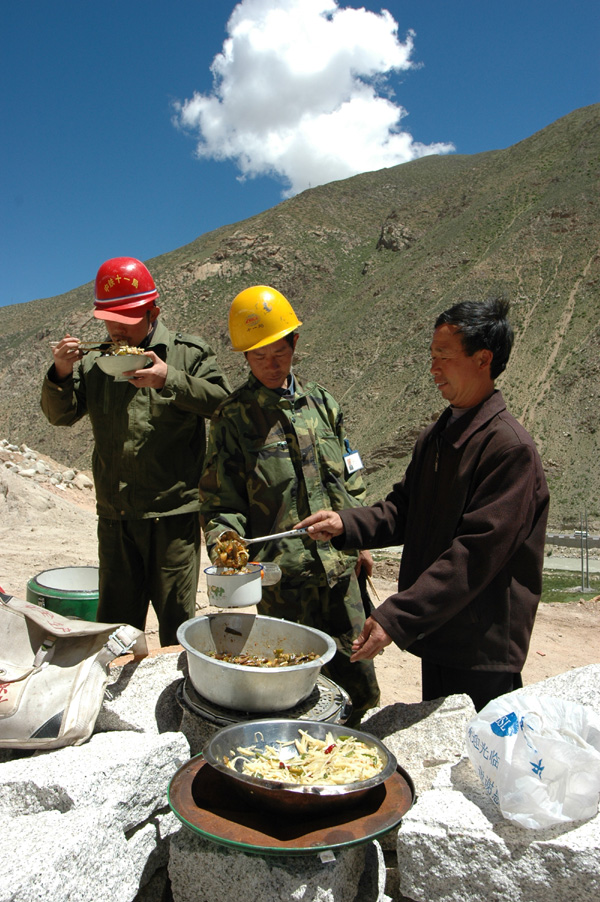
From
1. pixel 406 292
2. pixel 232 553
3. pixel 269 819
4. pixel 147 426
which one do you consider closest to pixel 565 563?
pixel 147 426

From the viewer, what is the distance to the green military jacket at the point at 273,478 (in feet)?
10.1

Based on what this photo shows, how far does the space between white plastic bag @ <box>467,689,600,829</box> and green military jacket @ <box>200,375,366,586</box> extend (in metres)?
1.16

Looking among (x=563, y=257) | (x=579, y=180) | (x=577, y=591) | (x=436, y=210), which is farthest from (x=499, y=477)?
(x=436, y=210)

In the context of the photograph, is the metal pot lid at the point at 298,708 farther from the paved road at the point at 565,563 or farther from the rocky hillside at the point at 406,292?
the rocky hillside at the point at 406,292

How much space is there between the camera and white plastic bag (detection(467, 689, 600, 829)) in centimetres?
183

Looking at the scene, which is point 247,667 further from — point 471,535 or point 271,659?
point 471,535

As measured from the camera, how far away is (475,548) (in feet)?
7.39

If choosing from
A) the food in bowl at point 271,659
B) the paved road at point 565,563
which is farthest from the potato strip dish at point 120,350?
the paved road at point 565,563

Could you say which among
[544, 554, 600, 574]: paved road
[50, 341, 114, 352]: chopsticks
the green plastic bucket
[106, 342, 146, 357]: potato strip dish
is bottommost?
[544, 554, 600, 574]: paved road

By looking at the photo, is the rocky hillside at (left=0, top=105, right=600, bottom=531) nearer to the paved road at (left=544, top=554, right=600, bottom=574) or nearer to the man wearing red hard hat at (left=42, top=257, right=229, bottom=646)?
the paved road at (left=544, top=554, right=600, bottom=574)

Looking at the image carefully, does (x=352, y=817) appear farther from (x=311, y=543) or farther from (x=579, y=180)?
(x=579, y=180)

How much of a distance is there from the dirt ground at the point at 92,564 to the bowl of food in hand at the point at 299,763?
3.18 meters

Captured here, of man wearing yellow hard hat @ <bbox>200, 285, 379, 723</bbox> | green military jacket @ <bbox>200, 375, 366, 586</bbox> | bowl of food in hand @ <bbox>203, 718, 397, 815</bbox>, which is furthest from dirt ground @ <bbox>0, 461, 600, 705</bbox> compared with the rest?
bowl of food in hand @ <bbox>203, 718, 397, 815</bbox>

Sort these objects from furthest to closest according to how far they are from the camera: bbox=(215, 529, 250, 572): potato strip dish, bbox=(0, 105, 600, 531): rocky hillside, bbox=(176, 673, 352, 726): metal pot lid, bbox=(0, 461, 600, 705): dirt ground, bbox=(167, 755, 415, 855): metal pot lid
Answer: bbox=(0, 105, 600, 531): rocky hillside < bbox=(0, 461, 600, 705): dirt ground < bbox=(215, 529, 250, 572): potato strip dish < bbox=(176, 673, 352, 726): metal pot lid < bbox=(167, 755, 415, 855): metal pot lid
